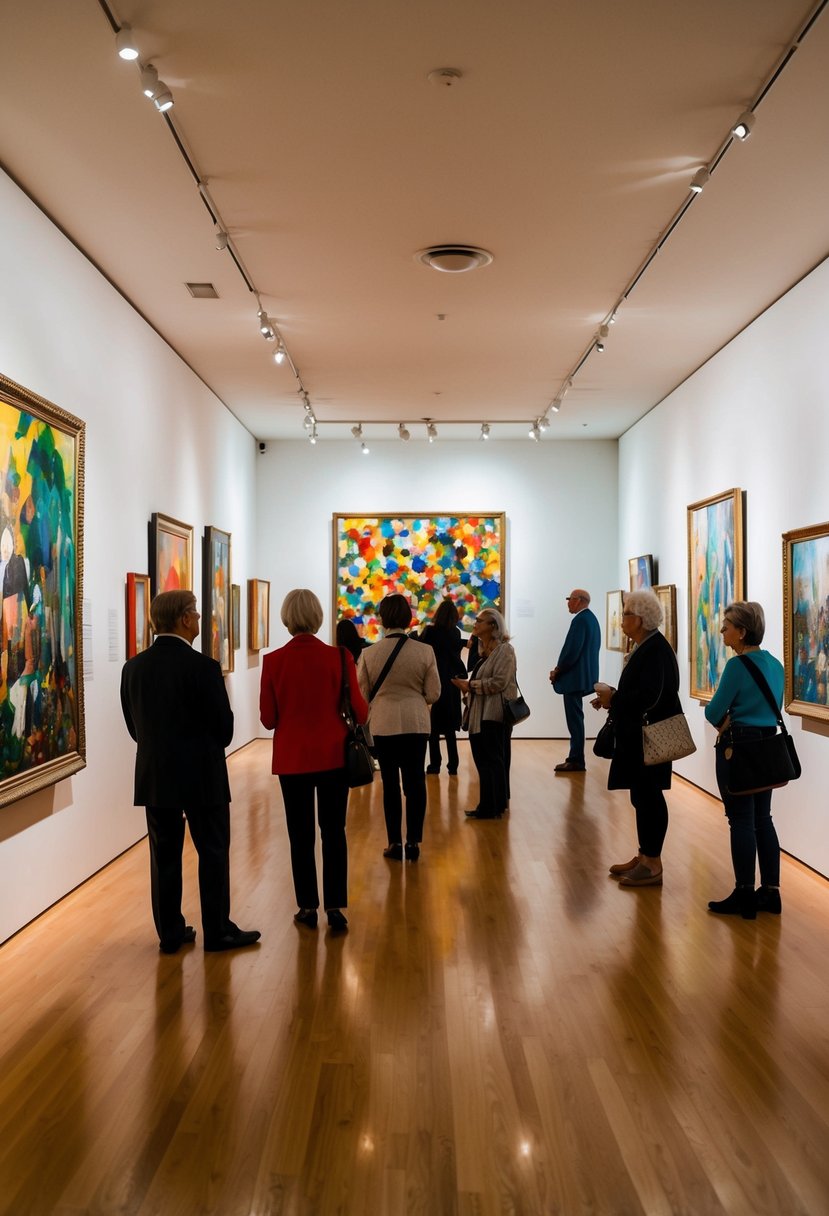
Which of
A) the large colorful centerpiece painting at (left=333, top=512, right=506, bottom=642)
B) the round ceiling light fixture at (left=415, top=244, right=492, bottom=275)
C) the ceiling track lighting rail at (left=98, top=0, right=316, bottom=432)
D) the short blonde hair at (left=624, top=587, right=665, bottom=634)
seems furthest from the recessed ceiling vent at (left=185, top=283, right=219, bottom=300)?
the large colorful centerpiece painting at (left=333, top=512, right=506, bottom=642)

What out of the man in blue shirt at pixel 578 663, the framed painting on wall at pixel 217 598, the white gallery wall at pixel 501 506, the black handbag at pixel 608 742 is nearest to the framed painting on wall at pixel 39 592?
the black handbag at pixel 608 742

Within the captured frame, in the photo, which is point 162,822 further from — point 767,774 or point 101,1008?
point 767,774

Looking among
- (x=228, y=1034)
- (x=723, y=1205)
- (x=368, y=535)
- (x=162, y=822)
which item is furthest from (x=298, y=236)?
(x=368, y=535)

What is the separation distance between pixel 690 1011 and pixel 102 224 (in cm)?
510

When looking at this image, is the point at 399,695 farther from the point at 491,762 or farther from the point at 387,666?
the point at 491,762

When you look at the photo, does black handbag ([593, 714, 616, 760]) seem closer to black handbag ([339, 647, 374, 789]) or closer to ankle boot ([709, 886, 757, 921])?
ankle boot ([709, 886, 757, 921])

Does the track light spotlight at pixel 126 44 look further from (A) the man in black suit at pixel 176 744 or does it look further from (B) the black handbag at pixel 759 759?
(B) the black handbag at pixel 759 759

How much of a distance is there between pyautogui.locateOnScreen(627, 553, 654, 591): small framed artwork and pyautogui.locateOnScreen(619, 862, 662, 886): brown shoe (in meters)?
5.62

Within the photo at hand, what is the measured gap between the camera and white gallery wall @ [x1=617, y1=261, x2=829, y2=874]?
6.95 m

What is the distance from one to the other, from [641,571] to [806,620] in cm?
551

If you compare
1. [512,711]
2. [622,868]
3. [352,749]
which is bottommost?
[622,868]

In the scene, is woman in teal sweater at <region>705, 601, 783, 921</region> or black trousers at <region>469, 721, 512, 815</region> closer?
woman in teal sweater at <region>705, 601, 783, 921</region>

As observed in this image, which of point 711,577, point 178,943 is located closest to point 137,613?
point 178,943

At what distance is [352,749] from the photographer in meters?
5.36
